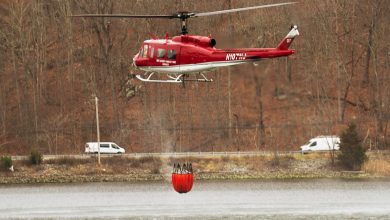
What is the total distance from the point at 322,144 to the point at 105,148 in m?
17.7

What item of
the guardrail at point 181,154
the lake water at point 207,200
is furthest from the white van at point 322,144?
the lake water at point 207,200

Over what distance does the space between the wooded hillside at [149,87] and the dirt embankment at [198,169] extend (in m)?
2.32

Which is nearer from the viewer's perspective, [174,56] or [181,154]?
[174,56]

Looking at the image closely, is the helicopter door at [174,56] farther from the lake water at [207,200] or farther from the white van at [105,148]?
the white van at [105,148]

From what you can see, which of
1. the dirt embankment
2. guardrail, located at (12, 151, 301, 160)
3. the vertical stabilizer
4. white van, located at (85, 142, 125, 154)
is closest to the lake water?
the dirt embankment

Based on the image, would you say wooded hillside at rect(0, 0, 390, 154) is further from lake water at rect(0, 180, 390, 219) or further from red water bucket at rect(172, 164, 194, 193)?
red water bucket at rect(172, 164, 194, 193)

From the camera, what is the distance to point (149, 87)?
11012 cm

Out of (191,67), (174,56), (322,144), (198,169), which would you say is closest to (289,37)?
(191,67)

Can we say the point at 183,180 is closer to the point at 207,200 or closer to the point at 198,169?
the point at 207,200

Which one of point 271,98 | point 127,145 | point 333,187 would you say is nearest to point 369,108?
point 333,187

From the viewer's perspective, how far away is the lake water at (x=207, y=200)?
8081 centimetres

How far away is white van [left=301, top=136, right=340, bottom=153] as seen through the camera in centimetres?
9762

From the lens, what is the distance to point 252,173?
96812mm

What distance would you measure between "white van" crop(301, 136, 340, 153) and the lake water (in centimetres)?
289
